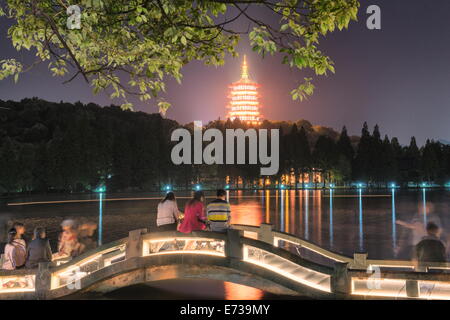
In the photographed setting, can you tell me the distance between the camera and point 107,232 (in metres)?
30.0

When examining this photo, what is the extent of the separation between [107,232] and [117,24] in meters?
24.2

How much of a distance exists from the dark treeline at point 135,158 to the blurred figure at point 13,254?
71772 mm

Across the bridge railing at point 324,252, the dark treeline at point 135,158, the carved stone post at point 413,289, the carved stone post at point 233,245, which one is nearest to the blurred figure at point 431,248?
the bridge railing at point 324,252

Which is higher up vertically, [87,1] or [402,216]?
[87,1]

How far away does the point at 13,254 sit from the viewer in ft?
36.0

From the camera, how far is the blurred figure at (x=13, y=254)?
36.0 ft

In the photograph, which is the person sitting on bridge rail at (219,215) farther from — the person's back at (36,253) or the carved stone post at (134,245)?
the person's back at (36,253)

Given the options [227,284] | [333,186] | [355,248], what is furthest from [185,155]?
[227,284]

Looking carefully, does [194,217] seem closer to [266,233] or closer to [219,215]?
[219,215]

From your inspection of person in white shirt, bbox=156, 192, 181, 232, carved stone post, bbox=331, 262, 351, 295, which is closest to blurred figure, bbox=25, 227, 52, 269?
person in white shirt, bbox=156, 192, 181, 232

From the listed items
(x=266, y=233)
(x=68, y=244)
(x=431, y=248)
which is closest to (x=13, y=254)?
(x=68, y=244)

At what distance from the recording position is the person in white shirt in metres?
11.2

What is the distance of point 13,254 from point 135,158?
8401 cm

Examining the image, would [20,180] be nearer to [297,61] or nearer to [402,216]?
[402,216]
